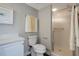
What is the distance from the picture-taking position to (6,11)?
1195 mm

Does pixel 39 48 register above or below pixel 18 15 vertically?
below

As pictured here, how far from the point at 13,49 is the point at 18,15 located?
1.48 feet

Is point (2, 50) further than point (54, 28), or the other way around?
point (54, 28)

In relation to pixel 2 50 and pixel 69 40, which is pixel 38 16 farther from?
pixel 2 50

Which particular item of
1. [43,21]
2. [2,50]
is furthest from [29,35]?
[2,50]

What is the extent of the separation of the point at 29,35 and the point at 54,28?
1.20 feet

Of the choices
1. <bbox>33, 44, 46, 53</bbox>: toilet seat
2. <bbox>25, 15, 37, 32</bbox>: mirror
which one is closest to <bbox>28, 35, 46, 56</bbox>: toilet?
<bbox>33, 44, 46, 53</bbox>: toilet seat

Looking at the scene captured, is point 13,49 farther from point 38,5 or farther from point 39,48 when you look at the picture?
point 38,5

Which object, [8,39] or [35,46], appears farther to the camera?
[35,46]

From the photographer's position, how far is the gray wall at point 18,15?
119 cm

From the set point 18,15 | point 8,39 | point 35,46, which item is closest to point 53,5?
point 18,15

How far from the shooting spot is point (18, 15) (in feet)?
4.18

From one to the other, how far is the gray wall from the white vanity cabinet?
0.17 meters

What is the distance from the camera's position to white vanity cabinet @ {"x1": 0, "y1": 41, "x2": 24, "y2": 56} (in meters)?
1.17
